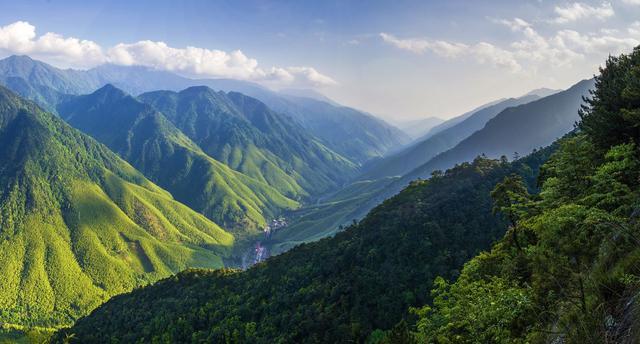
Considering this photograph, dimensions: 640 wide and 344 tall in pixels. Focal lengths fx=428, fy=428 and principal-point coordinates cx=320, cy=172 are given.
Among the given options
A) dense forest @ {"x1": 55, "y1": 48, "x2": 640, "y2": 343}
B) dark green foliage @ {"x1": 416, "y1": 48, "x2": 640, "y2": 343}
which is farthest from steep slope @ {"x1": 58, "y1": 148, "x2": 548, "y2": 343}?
dark green foliage @ {"x1": 416, "y1": 48, "x2": 640, "y2": 343}

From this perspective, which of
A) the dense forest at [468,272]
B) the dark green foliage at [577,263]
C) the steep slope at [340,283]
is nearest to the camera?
the dark green foliage at [577,263]

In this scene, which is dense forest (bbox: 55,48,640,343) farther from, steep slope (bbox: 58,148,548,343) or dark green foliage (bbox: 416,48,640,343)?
steep slope (bbox: 58,148,548,343)

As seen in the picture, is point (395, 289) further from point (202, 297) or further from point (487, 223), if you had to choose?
point (202, 297)

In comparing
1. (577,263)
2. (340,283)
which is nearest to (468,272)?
(577,263)

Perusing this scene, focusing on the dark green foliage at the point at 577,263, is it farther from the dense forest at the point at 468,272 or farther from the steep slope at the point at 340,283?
the steep slope at the point at 340,283

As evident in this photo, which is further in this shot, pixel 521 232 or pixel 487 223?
pixel 487 223

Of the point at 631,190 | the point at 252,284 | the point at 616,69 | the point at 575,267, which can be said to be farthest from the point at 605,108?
the point at 252,284

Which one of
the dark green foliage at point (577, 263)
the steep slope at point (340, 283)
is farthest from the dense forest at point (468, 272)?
the steep slope at point (340, 283)
